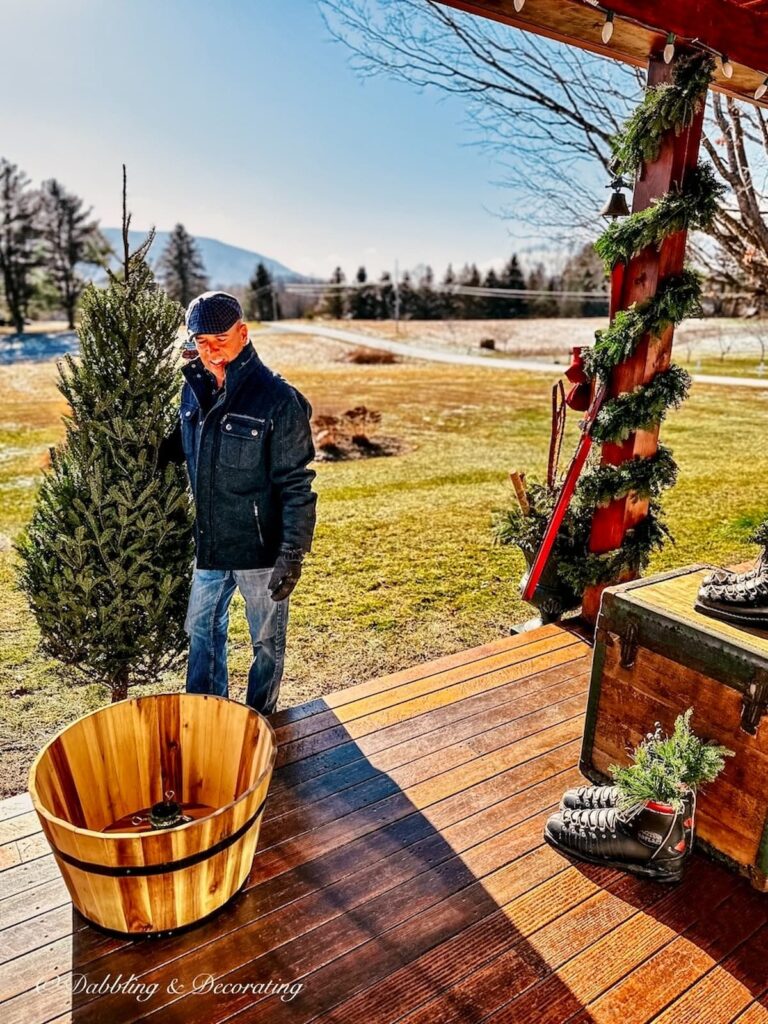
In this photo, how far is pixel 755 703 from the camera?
2.03m

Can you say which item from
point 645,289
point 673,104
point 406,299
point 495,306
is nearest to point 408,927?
point 645,289

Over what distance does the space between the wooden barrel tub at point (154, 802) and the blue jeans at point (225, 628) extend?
538 millimetres

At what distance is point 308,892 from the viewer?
2.05m

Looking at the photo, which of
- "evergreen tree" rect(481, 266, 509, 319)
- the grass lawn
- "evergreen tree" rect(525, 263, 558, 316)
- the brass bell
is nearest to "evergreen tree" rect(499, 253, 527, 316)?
"evergreen tree" rect(525, 263, 558, 316)

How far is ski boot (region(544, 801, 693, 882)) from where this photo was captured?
206 cm

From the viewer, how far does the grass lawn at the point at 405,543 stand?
13.5 ft

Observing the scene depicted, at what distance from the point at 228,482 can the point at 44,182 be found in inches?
1634

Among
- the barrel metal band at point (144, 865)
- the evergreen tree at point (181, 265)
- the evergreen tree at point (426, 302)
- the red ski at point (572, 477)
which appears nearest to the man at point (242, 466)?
the barrel metal band at point (144, 865)

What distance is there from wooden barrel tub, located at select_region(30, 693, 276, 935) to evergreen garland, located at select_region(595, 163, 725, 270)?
2.72 meters

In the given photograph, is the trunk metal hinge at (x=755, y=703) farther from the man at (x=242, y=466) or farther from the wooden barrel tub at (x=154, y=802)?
the man at (x=242, y=466)

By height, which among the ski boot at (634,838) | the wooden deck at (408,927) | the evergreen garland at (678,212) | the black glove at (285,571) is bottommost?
the wooden deck at (408,927)

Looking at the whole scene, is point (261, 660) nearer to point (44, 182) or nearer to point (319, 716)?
point (319, 716)

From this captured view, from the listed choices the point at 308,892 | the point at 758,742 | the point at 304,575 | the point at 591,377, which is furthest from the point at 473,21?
the point at 308,892

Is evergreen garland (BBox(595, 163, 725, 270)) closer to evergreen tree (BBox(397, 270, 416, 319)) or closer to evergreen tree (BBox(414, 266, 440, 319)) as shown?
evergreen tree (BBox(397, 270, 416, 319))
